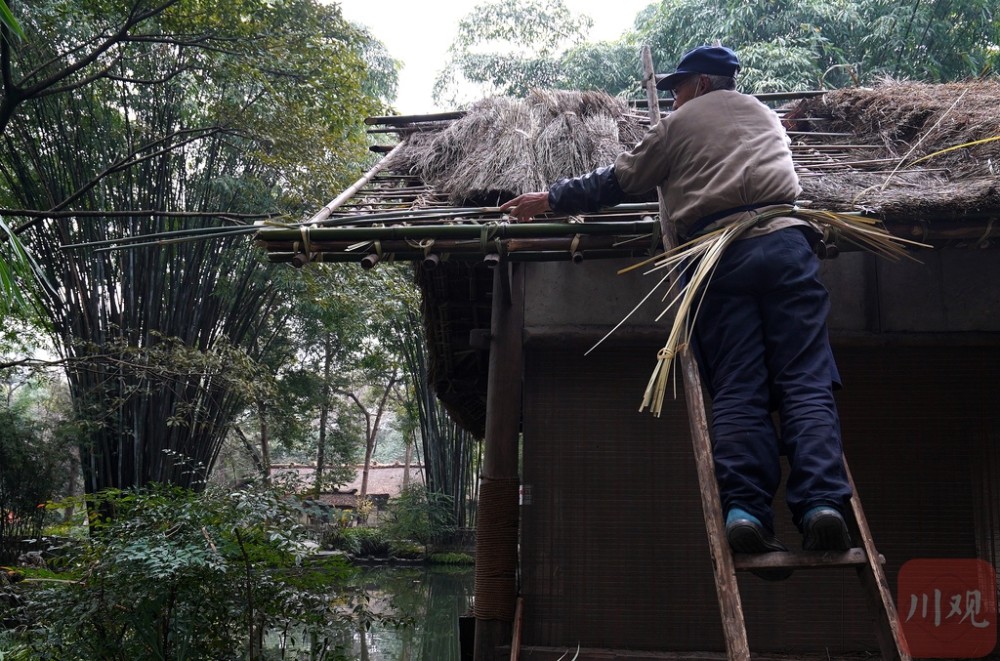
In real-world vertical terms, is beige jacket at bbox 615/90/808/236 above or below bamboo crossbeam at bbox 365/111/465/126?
below

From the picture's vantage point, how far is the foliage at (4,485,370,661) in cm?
348

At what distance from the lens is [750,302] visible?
215 centimetres

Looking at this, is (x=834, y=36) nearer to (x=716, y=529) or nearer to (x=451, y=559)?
(x=451, y=559)

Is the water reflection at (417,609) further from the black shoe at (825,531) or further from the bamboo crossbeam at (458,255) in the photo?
the black shoe at (825,531)

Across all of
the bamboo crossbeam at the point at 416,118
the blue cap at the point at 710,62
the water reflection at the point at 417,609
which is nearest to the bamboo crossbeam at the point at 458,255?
the blue cap at the point at 710,62

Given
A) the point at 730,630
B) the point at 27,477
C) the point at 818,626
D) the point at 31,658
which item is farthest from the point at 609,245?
the point at 27,477

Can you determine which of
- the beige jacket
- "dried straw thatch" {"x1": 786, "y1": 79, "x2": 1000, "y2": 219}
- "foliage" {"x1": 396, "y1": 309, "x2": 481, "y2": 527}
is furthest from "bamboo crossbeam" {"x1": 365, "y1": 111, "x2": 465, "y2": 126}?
"foliage" {"x1": 396, "y1": 309, "x2": 481, "y2": 527}

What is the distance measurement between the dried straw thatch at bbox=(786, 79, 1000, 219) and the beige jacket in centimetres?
70

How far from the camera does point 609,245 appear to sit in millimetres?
2799

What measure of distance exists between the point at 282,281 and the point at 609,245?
8.18m

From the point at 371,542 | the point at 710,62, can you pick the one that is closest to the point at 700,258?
the point at 710,62

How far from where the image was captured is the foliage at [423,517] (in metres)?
15.6

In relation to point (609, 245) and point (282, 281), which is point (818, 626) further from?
point (282, 281)

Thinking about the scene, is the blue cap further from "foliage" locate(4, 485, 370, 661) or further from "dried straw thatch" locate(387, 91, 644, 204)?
"foliage" locate(4, 485, 370, 661)
